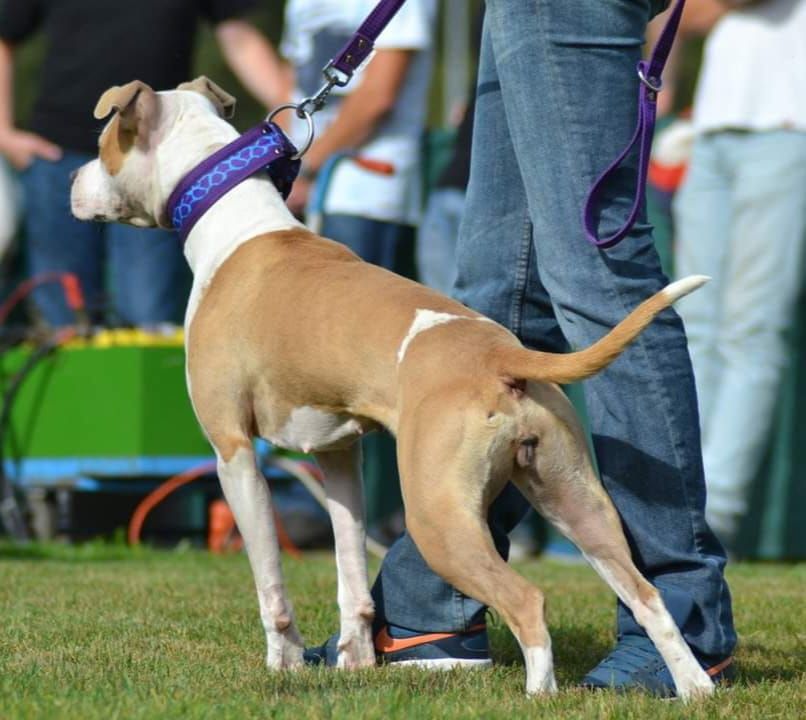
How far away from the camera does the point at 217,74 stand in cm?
2661

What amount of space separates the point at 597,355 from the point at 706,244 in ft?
12.8

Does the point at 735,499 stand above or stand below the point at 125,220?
below

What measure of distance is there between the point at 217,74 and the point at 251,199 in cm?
2298

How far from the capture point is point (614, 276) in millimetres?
3561

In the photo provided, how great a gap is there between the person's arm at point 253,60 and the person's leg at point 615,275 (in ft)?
14.0

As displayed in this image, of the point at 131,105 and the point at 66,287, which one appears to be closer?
the point at 131,105

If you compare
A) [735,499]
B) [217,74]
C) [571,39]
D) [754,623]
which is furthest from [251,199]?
[217,74]

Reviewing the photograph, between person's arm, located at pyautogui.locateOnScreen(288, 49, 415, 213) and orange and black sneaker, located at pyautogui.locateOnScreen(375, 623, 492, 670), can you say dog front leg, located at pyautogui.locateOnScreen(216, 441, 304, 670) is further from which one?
person's arm, located at pyautogui.locateOnScreen(288, 49, 415, 213)

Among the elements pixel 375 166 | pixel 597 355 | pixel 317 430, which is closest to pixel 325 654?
pixel 317 430

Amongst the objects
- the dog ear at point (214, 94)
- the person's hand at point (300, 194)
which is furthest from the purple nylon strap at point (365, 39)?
the person's hand at point (300, 194)

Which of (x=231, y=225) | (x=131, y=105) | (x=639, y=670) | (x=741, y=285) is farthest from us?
(x=741, y=285)

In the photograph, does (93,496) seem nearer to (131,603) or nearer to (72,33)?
(72,33)

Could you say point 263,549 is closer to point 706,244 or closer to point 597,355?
point 597,355

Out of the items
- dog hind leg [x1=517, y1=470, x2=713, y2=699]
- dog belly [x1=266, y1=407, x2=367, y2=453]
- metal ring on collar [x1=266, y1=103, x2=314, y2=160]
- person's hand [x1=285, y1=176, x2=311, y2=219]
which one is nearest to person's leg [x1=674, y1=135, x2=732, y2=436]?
person's hand [x1=285, y1=176, x2=311, y2=219]
